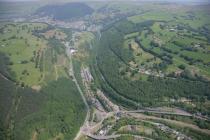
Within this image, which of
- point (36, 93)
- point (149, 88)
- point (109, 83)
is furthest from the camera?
point (109, 83)

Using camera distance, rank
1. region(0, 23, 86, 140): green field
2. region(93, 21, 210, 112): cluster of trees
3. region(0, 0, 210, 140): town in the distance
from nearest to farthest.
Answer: region(0, 23, 86, 140): green field → region(0, 0, 210, 140): town in the distance → region(93, 21, 210, 112): cluster of trees

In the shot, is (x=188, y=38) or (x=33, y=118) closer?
(x=33, y=118)

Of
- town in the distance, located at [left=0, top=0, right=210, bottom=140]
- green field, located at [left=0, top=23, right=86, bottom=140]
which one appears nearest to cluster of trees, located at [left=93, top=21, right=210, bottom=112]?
town in the distance, located at [left=0, top=0, right=210, bottom=140]

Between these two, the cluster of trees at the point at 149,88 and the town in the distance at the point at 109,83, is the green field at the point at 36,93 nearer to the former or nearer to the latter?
the town in the distance at the point at 109,83

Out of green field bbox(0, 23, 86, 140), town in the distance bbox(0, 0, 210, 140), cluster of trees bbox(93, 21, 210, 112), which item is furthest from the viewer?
cluster of trees bbox(93, 21, 210, 112)

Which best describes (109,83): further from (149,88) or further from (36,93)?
(36,93)

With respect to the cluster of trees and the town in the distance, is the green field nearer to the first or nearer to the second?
the town in the distance

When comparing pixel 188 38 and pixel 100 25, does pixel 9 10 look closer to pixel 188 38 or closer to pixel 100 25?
pixel 100 25

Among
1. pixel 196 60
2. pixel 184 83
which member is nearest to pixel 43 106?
pixel 184 83

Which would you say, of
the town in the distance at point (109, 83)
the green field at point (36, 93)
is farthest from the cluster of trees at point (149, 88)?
the green field at point (36, 93)

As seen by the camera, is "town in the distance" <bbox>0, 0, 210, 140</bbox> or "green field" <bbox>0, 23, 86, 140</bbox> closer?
"green field" <bbox>0, 23, 86, 140</bbox>

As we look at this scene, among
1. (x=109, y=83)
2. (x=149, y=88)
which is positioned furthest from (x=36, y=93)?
(x=149, y=88)
